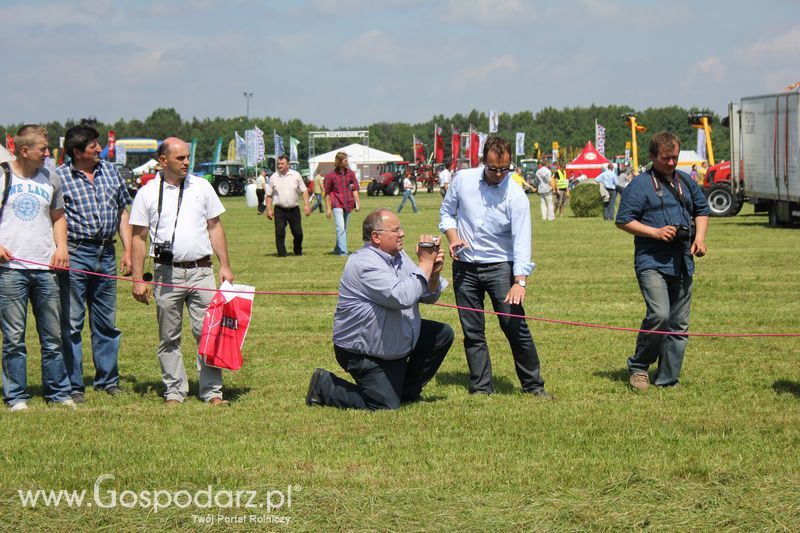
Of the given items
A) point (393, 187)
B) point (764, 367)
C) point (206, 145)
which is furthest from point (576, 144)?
point (764, 367)

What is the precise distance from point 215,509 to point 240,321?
2.52 m

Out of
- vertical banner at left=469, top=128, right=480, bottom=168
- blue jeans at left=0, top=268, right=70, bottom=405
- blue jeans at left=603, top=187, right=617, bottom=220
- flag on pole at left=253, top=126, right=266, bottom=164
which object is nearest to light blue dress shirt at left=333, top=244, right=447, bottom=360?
blue jeans at left=0, top=268, right=70, bottom=405

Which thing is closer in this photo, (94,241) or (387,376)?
(387,376)

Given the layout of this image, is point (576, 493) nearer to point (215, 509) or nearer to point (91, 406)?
point (215, 509)

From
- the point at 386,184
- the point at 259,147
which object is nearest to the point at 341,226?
the point at 386,184

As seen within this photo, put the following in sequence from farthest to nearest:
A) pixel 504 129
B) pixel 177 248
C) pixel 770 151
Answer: pixel 504 129, pixel 770 151, pixel 177 248

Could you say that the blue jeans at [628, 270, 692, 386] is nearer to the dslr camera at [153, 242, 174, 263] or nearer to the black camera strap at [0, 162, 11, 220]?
the dslr camera at [153, 242, 174, 263]

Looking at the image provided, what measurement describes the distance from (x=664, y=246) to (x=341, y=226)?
1061cm

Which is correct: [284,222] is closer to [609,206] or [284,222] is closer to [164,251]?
[164,251]

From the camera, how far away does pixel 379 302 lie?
6645 mm

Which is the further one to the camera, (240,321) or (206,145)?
(206,145)

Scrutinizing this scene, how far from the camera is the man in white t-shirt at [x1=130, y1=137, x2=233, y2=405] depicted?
6973 millimetres

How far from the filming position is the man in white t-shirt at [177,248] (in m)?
6.97

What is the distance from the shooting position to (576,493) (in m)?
4.91
